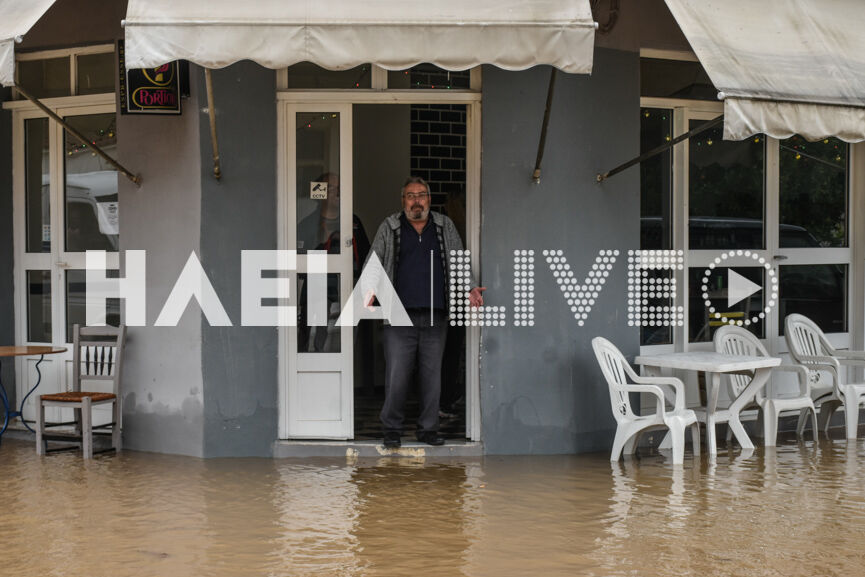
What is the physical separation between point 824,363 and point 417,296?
144 inches

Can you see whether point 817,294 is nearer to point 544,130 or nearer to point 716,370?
point 716,370

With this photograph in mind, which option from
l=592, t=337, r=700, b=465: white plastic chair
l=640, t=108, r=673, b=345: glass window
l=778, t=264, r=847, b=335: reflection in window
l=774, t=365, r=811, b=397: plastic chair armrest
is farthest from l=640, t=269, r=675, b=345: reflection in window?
l=778, t=264, r=847, b=335: reflection in window

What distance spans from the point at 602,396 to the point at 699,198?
205 cm

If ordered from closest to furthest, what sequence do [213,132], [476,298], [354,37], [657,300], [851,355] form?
1. [354,37]
2. [213,132]
3. [476,298]
4. [657,300]
5. [851,355]

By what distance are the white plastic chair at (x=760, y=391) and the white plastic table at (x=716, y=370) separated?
0.12 meters

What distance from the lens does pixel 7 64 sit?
21.5 feet

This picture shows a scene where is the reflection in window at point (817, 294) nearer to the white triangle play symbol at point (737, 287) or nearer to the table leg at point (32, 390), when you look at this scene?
the white triangle play symbol at point (737, 287)

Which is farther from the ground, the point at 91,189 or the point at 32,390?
the point at 91,189

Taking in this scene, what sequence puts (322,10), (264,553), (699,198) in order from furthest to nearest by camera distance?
(699,198)
(322,10)
(264,553)

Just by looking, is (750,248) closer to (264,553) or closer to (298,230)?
(298,230)

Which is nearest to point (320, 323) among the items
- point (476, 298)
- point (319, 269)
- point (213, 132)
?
point (319, 269)

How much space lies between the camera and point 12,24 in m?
6.81

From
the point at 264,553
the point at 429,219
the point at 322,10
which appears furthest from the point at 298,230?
the point at 264,553

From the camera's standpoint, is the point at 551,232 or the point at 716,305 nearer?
the point at 551,232
